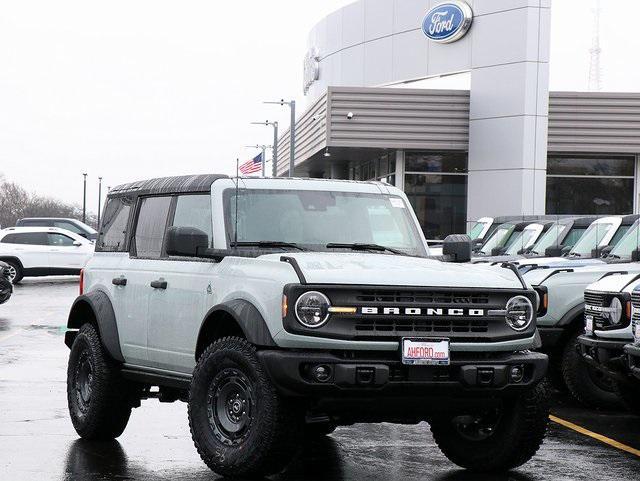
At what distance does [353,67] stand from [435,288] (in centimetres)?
4493

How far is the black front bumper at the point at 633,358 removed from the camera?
9.66 m

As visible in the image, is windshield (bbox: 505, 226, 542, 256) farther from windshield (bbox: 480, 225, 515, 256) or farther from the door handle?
the door handle

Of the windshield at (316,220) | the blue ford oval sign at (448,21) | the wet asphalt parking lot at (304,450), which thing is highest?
the blue ford oval sign at (448,21)

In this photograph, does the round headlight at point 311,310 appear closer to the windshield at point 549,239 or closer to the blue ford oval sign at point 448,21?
the windshield at point 549,239

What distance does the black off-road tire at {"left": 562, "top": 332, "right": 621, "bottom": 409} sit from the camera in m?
12.3

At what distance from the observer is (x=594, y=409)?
12266mm

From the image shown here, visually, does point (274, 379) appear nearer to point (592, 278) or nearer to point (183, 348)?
point (183, 348)

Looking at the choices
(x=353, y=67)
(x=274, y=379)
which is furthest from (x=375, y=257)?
(x=353, y=67)

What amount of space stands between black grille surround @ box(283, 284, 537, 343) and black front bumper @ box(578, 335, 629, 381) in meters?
2.62

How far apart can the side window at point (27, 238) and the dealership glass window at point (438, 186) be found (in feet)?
46.4

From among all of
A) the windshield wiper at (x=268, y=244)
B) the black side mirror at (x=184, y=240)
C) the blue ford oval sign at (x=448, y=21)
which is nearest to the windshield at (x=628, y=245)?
the windshield wiper at (x=268, y=244)

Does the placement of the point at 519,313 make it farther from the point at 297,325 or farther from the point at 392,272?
the point at 297,325

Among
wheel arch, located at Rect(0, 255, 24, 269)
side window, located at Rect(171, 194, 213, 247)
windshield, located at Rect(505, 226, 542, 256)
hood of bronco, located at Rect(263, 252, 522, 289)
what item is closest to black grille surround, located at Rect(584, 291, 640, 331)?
hood of bronco, located at Rect(263, 252, 522, 289)

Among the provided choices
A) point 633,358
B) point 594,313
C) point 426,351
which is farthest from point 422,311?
point 594,313
